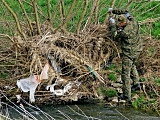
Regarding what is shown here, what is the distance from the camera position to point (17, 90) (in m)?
9.46

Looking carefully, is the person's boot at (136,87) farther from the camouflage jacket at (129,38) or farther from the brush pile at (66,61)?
the camouflage jacket at (129,38)

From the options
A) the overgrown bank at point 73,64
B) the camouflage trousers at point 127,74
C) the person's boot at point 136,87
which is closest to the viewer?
the camouflage trousers at point 127,74

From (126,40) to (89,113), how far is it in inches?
62.6

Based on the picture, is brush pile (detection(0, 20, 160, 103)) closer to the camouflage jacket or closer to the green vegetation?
the green vegetation

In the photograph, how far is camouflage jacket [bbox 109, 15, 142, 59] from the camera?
919 centimetres

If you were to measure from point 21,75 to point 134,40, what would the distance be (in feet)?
7.54

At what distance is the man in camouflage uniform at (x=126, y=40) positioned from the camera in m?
9.17

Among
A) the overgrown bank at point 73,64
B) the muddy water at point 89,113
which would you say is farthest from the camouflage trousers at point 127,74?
the muddy water at point 89,113

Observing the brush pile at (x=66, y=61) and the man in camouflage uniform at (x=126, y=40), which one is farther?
the brush pile at (x=66, y=61)

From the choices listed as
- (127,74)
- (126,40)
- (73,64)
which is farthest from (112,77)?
(126,40)

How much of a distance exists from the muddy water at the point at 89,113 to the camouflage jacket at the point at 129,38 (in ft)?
3.60

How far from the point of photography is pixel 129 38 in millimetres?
9258

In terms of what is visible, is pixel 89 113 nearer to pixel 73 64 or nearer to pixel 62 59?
pixel 73 64

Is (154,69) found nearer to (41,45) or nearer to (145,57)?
(145,57)
